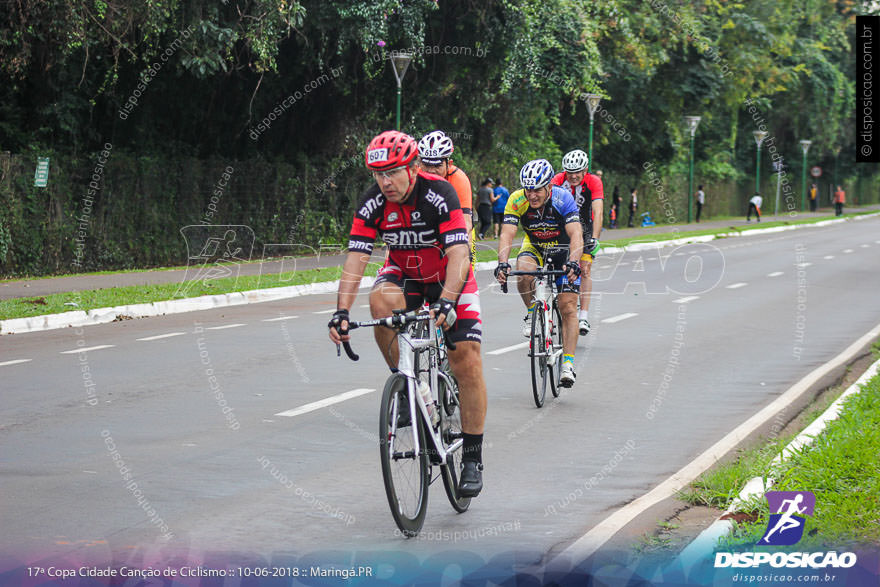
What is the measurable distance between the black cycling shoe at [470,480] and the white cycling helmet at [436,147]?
291 centimetres

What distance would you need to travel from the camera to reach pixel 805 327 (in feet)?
50.3

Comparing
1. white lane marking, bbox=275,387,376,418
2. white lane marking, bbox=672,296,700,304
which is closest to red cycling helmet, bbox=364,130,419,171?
white lane marking, bbox=275,387,376,418

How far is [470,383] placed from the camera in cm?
620

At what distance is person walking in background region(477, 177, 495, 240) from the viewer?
34.8 m

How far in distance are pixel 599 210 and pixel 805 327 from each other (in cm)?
391

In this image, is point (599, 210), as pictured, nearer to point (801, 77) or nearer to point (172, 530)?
point (172, 530)

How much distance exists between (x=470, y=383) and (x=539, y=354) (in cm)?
355

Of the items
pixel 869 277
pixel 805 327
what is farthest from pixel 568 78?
pixel 805 327

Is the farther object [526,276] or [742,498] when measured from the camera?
[526,276]

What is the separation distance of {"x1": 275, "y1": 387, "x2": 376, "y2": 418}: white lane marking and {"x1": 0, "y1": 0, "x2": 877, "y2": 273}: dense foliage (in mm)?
11121

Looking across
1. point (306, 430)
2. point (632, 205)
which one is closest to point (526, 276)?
point (306, 430)

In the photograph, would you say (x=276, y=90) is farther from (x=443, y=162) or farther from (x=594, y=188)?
(x=443, y=162)

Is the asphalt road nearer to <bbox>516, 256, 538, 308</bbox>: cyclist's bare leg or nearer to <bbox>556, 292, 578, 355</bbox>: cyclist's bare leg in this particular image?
<bbox>556, 292, 578, 355</bbox>: cyclist's bare leg

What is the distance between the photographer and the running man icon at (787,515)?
534cm
